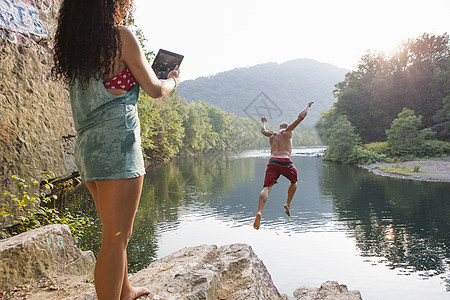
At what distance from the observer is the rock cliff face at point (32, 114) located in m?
3.31

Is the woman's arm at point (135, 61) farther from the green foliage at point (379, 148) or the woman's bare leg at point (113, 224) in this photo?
the green foliage at point (379, 148)

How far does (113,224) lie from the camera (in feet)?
5.17

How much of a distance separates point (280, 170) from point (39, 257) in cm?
316

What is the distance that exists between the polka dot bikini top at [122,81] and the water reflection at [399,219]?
1099 centimetres

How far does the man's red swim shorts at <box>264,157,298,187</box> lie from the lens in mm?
4746

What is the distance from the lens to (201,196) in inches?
808

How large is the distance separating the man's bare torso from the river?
221 inches

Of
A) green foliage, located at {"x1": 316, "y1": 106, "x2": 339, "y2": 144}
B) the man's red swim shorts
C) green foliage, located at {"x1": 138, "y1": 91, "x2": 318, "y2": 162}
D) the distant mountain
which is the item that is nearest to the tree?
green foliage, located at {"x1": 316, "y1": 106, "x2": 339, "y2": 144}

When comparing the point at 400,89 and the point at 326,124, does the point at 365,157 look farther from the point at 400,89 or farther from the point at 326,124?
the point at 400,89

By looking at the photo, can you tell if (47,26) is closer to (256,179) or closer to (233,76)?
(256,179)

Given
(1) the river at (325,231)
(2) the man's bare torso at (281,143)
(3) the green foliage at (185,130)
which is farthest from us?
(3) the green foliage at (185,130)

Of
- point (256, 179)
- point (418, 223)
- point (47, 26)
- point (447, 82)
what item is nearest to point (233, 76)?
point (447, 82)

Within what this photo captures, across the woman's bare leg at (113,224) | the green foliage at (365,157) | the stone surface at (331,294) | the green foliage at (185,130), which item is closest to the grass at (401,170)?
the green foliage at (365,157)

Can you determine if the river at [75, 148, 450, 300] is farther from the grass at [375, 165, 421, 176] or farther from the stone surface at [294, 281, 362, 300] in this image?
the stone surface at [294, 281, 362, 300]
